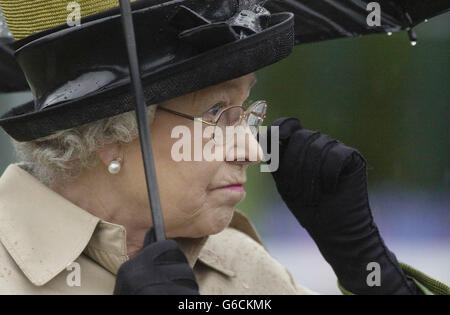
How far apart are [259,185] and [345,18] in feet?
14.6

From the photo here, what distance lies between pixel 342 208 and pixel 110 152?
31.7 inches

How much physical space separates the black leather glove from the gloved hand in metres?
0.96

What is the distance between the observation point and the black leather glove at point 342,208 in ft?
8.12

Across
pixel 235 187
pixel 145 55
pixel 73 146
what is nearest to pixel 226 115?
pixel 235 187

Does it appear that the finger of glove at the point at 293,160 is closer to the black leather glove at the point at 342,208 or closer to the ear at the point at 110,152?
the black leather glove at the point at 342,208

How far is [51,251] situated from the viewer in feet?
6.74

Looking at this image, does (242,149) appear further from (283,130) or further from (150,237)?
(150,237)

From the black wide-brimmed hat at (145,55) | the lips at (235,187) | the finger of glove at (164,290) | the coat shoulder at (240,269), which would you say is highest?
the black wide-brimmed hat at (145,55)

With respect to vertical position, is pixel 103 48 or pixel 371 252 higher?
pixel 103 48

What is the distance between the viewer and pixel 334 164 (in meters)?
2.47

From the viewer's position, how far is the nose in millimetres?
2225

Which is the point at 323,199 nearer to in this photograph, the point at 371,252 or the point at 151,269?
the point at 371,252

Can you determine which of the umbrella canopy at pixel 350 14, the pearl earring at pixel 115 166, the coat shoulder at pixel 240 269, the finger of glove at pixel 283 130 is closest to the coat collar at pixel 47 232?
the pearl earring at pixel 115 166
